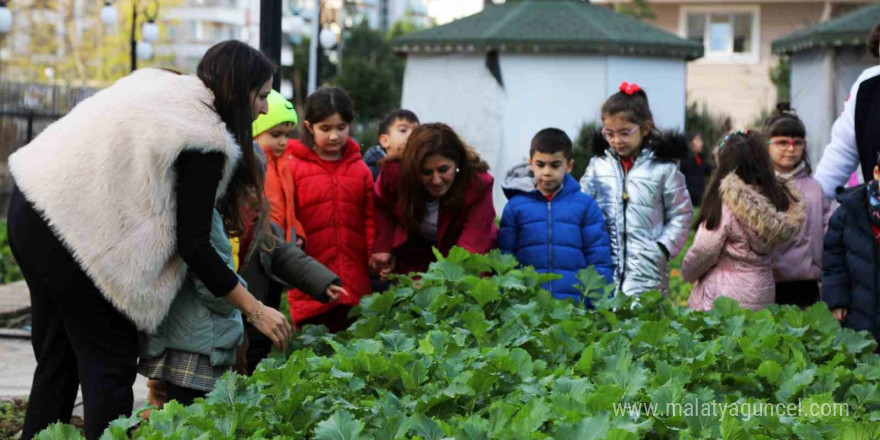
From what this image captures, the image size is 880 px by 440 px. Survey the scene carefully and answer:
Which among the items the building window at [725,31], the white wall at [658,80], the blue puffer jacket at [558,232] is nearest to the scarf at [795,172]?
the blue puffer jacket at [558,232]

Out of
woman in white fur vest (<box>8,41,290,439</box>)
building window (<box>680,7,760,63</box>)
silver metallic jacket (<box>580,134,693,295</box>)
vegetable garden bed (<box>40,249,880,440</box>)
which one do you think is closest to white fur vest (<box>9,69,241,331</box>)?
woman in white fur vest (<box>8,41,290,439</box>)

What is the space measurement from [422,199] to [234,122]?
2.08m

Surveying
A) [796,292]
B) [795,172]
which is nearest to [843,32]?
[795,172]

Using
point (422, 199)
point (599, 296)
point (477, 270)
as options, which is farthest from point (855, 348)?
→ point (422, 199)

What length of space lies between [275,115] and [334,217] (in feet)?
2.42

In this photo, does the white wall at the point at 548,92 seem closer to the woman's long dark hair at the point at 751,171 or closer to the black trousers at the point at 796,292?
the black trousers at the point at 796,292

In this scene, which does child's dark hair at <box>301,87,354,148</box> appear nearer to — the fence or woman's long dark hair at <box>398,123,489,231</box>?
woman's long dark hair at <box>398,123,489,231</box>

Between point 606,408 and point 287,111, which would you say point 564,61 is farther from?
point 606,408

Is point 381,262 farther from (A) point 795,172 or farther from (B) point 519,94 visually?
(B) point 519,94

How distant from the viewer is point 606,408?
9.02 feet

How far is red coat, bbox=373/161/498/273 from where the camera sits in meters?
6.00

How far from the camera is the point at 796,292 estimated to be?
705 cm

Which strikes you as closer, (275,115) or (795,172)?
(275,115)

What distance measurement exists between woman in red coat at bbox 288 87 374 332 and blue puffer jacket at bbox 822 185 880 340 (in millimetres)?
2136
